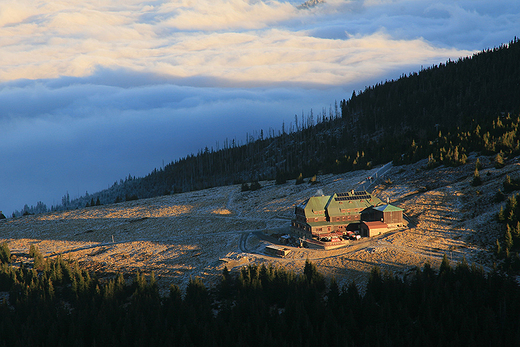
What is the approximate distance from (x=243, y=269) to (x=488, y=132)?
7708 cm

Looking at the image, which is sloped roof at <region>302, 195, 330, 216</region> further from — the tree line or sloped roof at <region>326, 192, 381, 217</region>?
the tree line

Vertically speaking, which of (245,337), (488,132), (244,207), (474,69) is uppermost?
(474,69)

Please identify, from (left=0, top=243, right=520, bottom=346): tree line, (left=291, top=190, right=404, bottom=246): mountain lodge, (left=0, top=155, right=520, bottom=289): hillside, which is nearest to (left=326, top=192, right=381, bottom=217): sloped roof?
(left=291, top=190, right=404, bottom=246): mountain lodge

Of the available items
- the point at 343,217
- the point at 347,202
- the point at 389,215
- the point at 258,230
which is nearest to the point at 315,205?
the point at 343,217

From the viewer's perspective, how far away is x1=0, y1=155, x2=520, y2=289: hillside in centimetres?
6744

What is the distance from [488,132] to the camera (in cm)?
10831

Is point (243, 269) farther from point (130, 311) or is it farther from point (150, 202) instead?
point (150, 202)

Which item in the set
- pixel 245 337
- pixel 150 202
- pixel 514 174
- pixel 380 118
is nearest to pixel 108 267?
pixel 245 337

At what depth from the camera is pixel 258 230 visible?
9088 centimetres

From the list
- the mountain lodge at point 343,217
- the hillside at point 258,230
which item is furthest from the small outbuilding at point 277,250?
the mountain lodge at point 343,217

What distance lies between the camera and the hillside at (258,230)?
6744 cm

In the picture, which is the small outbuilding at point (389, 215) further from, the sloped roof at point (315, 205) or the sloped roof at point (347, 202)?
the sloped roof at point (315, 205)

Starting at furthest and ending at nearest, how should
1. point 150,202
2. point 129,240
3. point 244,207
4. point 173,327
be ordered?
point 150,202, point 244,207, point 129,240, point 173,327

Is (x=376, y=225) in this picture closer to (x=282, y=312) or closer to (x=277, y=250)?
(x=277, y=250)
